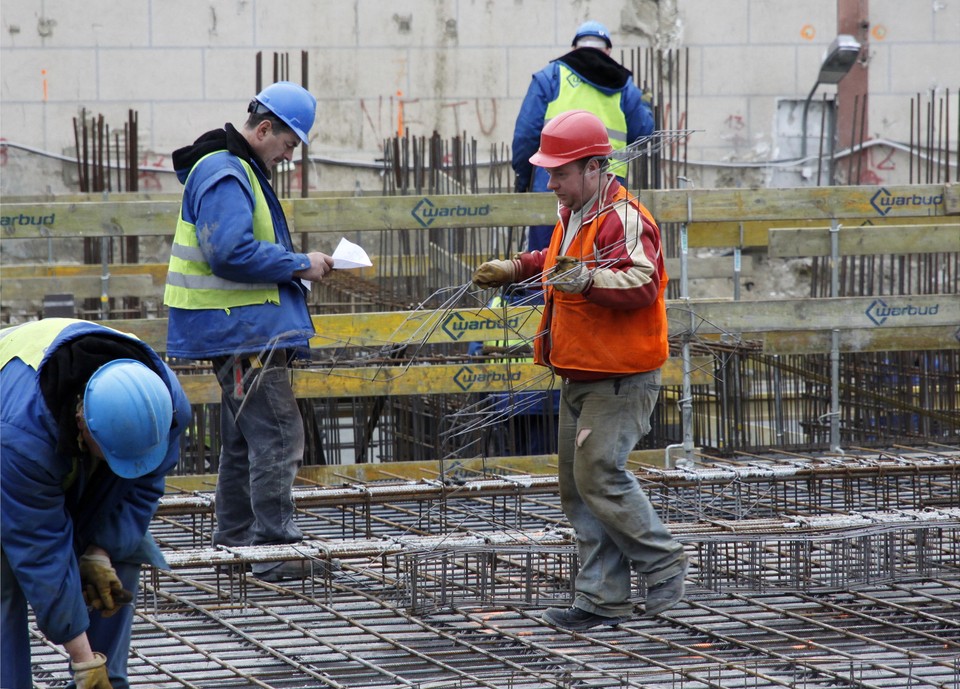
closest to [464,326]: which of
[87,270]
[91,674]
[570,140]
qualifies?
[570,140]

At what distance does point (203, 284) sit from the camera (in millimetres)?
5105

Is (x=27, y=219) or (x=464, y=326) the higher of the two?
(x=27, y=219)

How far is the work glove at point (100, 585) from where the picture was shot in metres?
3.31

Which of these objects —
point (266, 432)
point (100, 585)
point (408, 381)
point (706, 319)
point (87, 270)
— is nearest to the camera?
point (100, 585)

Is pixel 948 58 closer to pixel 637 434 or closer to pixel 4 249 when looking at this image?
pixel 4 249

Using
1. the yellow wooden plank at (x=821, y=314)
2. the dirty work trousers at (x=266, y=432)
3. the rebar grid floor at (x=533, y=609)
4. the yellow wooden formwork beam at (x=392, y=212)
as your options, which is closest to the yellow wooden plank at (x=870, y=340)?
the yellow wooden plank at (x=821, y=314)

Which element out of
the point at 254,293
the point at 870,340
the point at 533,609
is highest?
the point at 254,293

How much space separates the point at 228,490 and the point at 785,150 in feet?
35.3

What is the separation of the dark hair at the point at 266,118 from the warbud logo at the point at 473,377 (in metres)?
2.11

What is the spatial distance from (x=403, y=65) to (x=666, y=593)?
10926 mm

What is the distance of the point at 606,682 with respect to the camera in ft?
13.6

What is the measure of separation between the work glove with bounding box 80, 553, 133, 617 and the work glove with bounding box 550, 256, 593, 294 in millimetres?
1611

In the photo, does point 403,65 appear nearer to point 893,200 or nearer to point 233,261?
point 893,200

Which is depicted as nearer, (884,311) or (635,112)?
(884,311)
